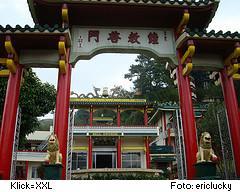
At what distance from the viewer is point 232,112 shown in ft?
23.0

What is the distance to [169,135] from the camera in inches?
1076

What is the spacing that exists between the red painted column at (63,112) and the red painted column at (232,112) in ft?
13.7

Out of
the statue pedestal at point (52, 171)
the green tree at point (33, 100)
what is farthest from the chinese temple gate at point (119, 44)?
the green tree at point (33, 100)

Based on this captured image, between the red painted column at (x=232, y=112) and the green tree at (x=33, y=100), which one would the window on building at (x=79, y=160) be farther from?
the red painted column at (x=232, y=112)

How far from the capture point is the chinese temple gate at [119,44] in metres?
6.39

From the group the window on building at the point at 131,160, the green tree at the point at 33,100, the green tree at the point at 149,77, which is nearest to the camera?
the green tree at the point at 33,100

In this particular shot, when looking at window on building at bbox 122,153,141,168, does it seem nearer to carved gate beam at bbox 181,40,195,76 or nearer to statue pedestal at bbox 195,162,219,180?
carved gate beam at bbox 181,40,195,76

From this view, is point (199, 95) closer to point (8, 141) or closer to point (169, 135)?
point (169, 135)

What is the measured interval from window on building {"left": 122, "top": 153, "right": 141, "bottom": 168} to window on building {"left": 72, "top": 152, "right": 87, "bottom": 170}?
338 cm

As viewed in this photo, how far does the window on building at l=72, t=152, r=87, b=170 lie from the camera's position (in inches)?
906

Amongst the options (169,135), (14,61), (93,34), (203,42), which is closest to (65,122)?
(14,61)

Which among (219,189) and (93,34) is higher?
(93,34)

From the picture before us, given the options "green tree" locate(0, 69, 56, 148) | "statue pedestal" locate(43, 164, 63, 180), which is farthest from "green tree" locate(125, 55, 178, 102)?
"statue pedestal" locate(43, 164, 63, 180)

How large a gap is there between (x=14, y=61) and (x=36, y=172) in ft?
62.5
